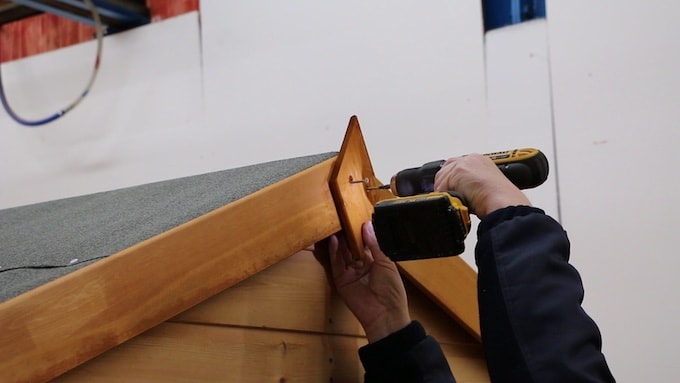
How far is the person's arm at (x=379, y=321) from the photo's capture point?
849mm

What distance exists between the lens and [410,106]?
5.15 ft

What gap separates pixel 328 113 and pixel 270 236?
996mm

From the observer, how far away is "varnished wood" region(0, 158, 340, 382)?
1.62 ft

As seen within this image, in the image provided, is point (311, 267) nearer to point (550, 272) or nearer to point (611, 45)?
point (550, 272)

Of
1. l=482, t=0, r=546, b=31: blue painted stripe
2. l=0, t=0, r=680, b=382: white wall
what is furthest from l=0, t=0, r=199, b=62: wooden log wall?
l=482, t=0, r=546, b=31: blue painted stripe

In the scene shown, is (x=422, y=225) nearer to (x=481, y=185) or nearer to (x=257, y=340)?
(x=481, y=185)

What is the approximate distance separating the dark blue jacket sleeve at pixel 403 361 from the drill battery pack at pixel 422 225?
15cm

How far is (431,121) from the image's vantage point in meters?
1.54

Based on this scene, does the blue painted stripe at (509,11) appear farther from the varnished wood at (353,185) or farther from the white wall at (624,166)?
the varnished wood at (353,185)

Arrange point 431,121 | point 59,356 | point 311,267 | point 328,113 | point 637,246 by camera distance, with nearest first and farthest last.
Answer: point 59,356 < point 311,267 < point 637,246 < point 431,121 < point 328,113

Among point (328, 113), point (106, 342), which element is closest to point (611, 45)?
point (328, 113)

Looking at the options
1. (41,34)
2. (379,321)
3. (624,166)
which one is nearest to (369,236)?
(379,321)

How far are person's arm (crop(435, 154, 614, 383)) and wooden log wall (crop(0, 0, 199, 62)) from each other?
61.4 inches

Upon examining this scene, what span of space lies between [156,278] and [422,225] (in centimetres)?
27
